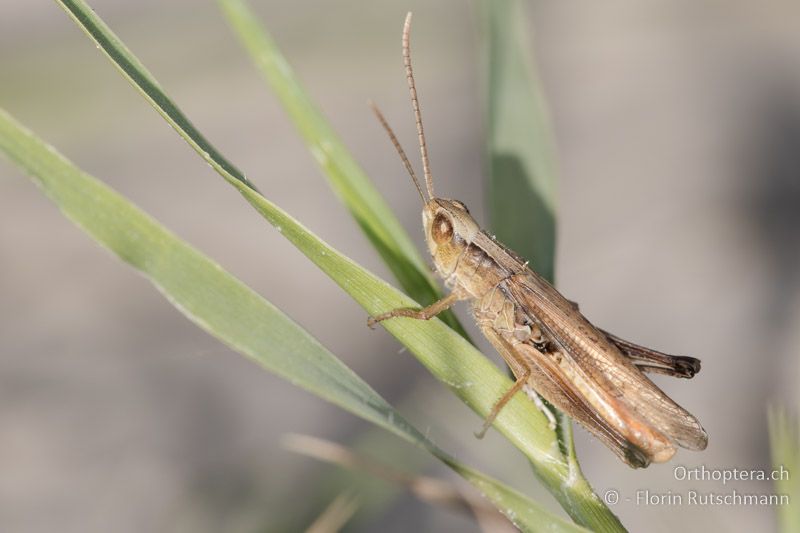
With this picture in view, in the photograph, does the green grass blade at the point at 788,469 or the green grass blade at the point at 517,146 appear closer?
the green grass blade at the point at 788,469

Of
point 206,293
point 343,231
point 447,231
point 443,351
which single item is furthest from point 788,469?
point 343,231

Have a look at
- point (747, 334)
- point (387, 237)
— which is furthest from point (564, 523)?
point (747, 334)

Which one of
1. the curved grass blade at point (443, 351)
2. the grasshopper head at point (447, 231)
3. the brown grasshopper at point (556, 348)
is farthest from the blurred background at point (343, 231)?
the curved grass blade at point (443, 351)

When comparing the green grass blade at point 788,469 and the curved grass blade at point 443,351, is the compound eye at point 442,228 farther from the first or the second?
the green grass blade at point 788,469

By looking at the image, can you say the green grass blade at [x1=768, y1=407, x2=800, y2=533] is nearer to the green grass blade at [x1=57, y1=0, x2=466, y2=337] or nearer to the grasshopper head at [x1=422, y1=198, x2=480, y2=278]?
the green grass blade at [x1=57, y1=0, x2=466, y2=337]

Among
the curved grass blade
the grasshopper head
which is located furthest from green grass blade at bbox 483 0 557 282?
the curved grass blade

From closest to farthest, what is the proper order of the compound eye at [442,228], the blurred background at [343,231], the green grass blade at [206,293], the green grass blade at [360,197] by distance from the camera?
the green grass blade at [206,293] → the green grass blade at [360,197] → the compound eye at [442,228] → the blurred background at [343,231]

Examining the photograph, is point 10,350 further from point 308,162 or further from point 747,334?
point 747,334
